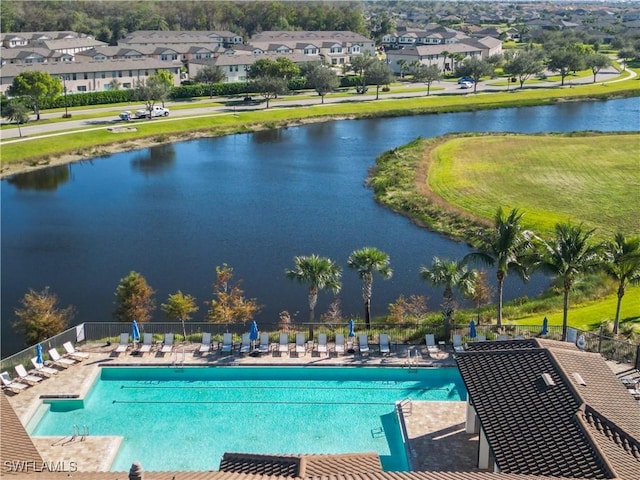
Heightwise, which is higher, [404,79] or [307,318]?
[404,79]

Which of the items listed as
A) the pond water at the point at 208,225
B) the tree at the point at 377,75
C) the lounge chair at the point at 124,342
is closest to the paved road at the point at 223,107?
the tree at the point at 377,75

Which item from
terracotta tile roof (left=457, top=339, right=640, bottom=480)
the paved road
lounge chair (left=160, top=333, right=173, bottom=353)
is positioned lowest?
lounge chair (left=160, top=333, right=173, bottom=353)

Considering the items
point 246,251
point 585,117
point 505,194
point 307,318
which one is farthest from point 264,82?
point 307,318

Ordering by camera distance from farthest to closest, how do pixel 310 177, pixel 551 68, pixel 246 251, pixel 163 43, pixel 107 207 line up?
pixel 163 43
pixel 551 68
pixel 310 177
pixel 107 207
pixel 246 251

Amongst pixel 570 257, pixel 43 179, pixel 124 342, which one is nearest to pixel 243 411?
pixel 124 342

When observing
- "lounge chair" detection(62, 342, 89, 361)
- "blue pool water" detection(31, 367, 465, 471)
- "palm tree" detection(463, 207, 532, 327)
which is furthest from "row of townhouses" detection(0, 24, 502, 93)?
"palm tree" detection(463, 207, 532, 327)

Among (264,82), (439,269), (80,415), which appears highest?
(264,82)

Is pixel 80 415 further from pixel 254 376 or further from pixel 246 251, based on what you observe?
pixel 246 251

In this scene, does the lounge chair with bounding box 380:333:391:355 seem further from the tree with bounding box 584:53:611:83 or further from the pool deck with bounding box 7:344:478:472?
the tree with bounding box 584:53:611:83
